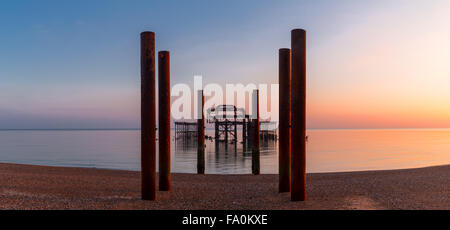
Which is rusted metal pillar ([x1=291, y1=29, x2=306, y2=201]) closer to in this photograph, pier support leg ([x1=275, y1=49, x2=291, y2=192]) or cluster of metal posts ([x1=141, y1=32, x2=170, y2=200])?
pier support leg ([x1=275, y1=49, x2=291, y2=192])

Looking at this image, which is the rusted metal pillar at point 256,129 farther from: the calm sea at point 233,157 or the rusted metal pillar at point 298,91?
the rusted metal pillar at point 298,91

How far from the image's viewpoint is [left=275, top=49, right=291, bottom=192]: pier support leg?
737cm

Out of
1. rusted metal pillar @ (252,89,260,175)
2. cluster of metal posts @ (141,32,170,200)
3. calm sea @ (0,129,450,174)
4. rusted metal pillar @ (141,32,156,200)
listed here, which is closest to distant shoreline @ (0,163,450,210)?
cluster of metal posts @ (141,32,170,200)

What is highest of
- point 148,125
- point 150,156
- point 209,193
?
point 148,125

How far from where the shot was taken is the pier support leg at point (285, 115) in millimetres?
7371

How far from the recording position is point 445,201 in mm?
6555

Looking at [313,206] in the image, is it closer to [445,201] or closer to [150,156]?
[445,201]

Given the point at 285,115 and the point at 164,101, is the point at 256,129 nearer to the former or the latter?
the point at 285,115

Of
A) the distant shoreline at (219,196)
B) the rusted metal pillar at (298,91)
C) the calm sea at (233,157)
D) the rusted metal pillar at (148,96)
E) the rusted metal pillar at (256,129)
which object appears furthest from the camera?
the calm sea at (233,157)

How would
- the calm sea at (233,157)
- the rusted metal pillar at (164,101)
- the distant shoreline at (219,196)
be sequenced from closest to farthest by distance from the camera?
the distant shoreline at (219,196), the rusted metal pillar at (164,101), the calm sea at (233,157)

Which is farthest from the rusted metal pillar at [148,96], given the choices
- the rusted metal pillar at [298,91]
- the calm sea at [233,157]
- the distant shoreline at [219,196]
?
the calm sea at [233,157]
